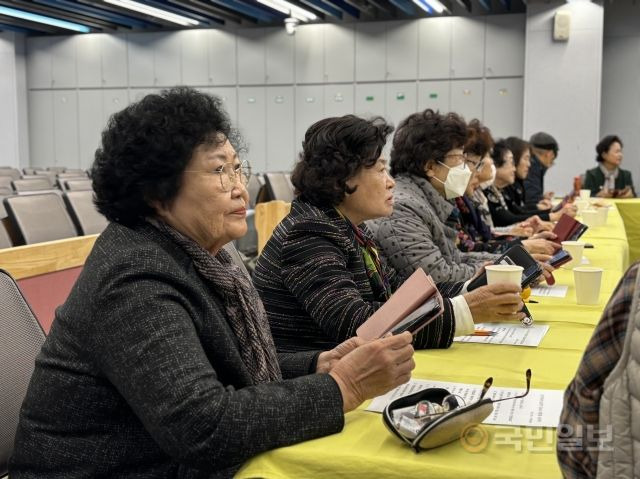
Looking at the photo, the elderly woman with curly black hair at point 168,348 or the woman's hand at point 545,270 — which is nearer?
the elderly woman with curly black hair at point 168,348

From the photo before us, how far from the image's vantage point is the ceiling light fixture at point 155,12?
35.7ft

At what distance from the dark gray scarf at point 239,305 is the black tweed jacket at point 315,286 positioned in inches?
14.1

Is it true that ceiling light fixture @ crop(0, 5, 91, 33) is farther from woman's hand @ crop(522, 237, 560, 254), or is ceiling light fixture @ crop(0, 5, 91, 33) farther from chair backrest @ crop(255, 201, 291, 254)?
woman's hand @ crop(522, 237, 560, 254)

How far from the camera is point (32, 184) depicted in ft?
22.3

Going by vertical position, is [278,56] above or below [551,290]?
above

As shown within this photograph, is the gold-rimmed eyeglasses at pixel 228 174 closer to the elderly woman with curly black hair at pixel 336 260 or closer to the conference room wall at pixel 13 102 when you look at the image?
the elderly woman with curly black hair at pixel 336 260

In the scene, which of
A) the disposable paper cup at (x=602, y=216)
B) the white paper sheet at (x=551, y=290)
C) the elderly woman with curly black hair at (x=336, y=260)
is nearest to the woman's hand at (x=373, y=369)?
the elderly woman with curly black hair at (x=336, y=260)

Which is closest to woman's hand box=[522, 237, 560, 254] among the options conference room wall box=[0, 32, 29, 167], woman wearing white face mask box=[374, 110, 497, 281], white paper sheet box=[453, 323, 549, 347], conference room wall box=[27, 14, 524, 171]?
woman wearing white face mask box=[374, 110, 497, 281]

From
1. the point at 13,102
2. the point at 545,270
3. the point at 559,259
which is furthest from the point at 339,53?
the point at 545,270

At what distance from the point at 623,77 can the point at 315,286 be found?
10891mm

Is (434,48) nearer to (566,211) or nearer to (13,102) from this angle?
(566,211)

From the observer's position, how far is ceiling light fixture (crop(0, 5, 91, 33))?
466 inches

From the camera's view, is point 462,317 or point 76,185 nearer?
point 462,317

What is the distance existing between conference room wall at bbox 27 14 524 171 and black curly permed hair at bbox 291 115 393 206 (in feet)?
30.4
